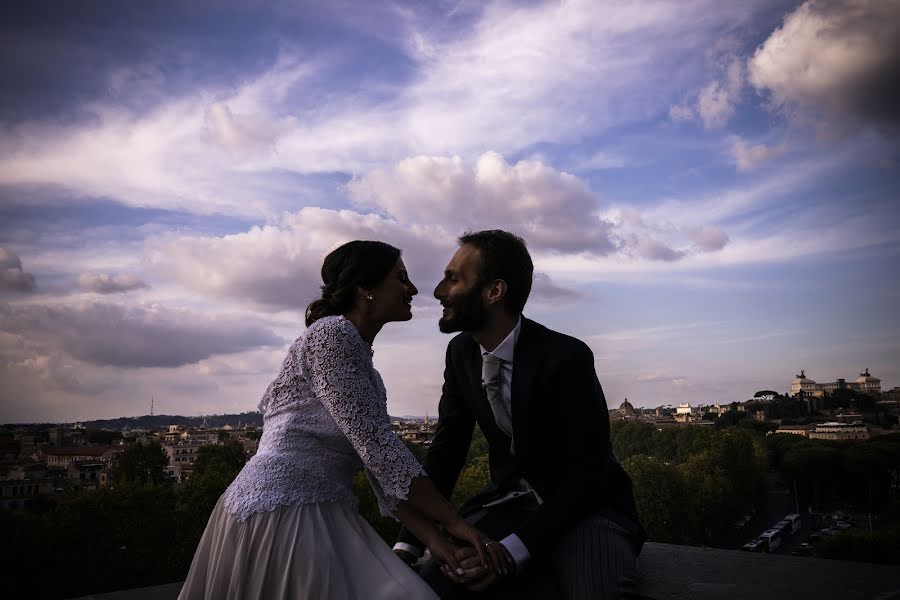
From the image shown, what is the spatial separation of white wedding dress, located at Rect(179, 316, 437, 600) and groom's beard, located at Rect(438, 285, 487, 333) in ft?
1.97

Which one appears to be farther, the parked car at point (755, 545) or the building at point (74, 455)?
the building at point (74, 455)

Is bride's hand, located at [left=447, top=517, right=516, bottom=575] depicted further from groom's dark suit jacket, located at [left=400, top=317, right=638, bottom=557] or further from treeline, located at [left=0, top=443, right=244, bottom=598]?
treeline, located at [left=0, top=443, right=244, bottom=598]

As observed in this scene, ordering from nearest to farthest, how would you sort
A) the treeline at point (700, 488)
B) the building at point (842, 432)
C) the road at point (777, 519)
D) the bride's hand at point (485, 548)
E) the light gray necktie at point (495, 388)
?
the bride's hand at point (485, 548) → the light gray necktie at point (495, 388) → the treeline at point (700, 488) → the road at point (777, 519) → the building at point (842, 432)

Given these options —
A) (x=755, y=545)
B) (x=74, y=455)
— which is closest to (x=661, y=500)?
(x=755, y=545)

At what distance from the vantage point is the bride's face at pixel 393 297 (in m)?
2.67

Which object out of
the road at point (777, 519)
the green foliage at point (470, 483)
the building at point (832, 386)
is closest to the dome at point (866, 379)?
the building at point (832, 386)

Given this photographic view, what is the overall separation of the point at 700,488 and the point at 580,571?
160 ft

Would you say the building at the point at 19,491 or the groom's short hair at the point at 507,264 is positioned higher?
the groom's short hair at the point at 507,264

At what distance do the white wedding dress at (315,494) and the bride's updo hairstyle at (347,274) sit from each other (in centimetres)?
21

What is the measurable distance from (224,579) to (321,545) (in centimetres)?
33

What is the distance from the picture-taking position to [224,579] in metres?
2.19

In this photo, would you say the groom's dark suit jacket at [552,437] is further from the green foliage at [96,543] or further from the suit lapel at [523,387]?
the green foliage at [96,543]

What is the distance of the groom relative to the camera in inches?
104

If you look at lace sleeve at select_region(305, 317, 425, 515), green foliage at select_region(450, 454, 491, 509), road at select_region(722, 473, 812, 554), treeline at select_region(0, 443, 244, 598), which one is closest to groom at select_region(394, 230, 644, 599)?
lace sleeve at select_region(305, 317, 425, 515)
